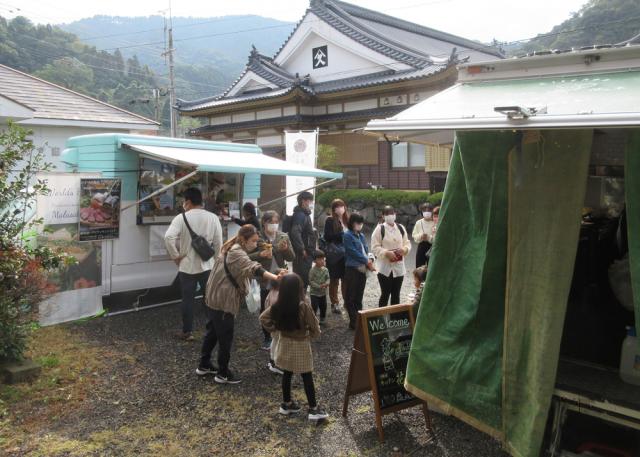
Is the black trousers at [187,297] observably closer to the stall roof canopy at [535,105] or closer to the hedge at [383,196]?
the stall roof canopy at [535,105]

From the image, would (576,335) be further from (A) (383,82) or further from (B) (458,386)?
(A) (383,82)

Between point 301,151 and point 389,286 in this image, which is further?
point 301,151

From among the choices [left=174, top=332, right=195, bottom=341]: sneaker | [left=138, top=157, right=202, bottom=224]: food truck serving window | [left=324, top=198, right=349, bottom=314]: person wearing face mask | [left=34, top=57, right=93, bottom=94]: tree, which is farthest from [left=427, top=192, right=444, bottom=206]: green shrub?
[left=34, top=57, right=93, bottom=94]: tree

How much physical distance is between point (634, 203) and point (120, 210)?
20.1 ft

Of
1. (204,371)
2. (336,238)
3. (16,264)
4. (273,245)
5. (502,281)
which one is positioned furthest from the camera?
(336,238)

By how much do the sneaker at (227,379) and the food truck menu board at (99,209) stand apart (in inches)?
119

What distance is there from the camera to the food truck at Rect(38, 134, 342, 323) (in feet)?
21.0

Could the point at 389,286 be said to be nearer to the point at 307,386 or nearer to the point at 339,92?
the point at 307,386

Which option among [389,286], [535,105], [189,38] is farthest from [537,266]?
[189,38]

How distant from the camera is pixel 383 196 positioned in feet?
52.3

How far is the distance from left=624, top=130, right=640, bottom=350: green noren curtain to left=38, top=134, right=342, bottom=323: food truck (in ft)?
15.1

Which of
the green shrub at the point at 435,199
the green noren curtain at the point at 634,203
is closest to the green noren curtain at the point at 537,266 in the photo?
the green noren curtain at the point at 634,203

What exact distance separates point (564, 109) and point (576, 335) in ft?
6.55

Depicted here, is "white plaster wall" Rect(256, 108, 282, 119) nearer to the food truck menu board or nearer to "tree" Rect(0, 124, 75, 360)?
the food truck menu board
